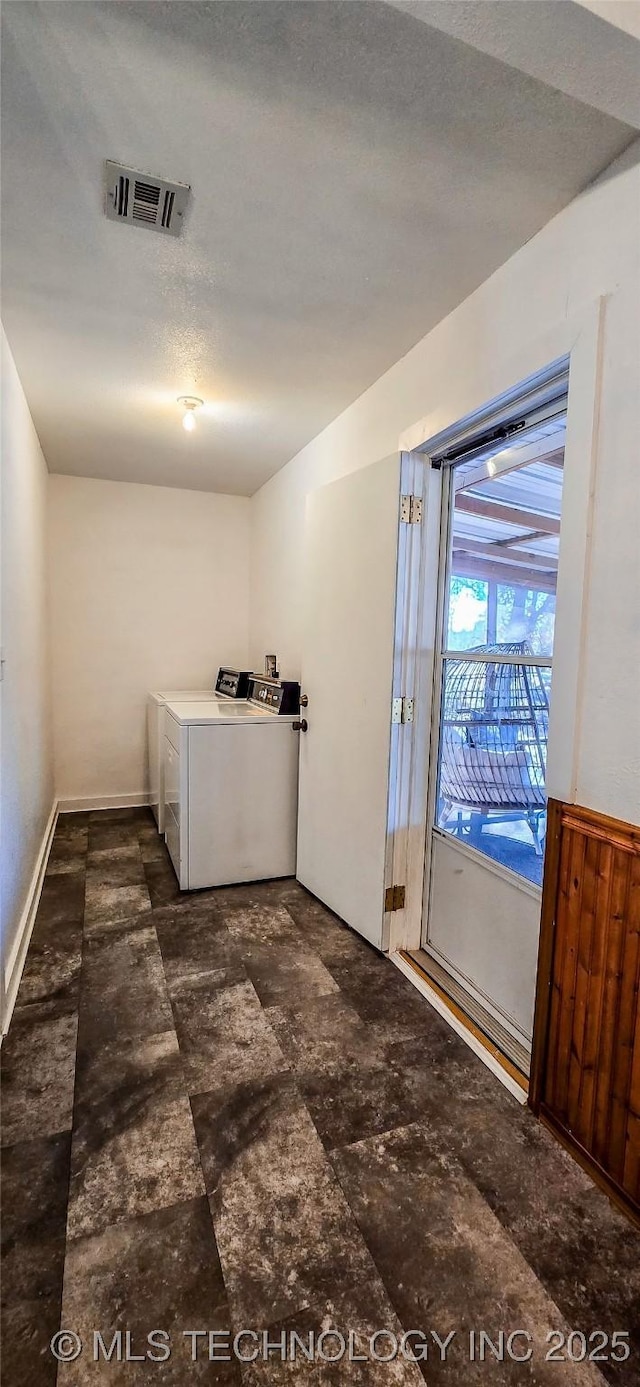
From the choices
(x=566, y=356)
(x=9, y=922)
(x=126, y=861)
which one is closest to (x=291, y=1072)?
(x=9, y=922)

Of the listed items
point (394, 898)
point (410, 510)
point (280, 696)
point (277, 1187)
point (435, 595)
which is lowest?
point (277, 1187)

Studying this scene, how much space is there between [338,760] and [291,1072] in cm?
121

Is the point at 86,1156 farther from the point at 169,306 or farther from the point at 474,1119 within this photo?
the point at 169,306

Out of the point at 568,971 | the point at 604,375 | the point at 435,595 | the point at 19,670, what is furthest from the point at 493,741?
the point at 19,670

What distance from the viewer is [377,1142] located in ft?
4.70

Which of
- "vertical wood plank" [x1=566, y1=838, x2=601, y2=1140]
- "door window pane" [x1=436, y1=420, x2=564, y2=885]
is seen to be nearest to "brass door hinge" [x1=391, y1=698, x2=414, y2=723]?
"door window pane" [x1=436, y1=420, x2=564, y2=885]

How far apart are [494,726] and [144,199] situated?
1.76 m

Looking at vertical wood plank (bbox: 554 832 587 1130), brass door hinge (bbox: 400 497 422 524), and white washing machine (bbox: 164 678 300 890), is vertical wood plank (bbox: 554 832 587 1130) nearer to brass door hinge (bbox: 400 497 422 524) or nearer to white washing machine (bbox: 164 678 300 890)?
brass door hinge (bbox: 400 497 422 524)

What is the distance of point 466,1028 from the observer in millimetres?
1859

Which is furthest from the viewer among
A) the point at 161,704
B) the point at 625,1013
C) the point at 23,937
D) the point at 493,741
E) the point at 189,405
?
the point at 161,704

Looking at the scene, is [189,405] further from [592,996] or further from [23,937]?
[592,996]

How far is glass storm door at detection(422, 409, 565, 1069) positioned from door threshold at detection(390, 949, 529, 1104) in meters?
0.03

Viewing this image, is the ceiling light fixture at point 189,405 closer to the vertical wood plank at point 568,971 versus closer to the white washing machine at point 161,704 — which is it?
the white washing machine at point 161,704

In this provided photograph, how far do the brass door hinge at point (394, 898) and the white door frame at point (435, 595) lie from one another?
24mm
